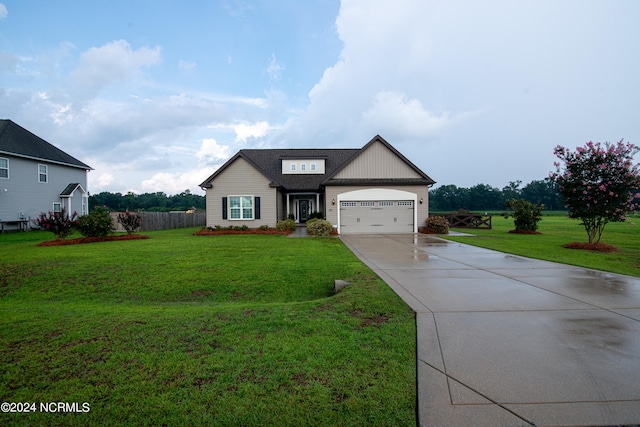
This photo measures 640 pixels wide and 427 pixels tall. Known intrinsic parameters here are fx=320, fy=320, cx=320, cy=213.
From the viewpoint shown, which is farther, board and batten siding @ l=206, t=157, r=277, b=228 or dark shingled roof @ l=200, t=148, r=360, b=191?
dark shingled roof @ l=200, t=148, r=360, b=191

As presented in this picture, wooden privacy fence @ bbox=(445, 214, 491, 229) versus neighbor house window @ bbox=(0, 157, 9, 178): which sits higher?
neighbor house window @ bbox=(0, 157, 9, 178)

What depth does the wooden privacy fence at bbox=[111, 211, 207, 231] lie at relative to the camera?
23.5m

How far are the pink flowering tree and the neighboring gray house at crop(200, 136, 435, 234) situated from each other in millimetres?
7630

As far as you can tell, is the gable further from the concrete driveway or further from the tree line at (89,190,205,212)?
the tree line at (89,190,205,212)

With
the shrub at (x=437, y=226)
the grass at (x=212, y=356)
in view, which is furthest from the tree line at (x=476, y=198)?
the grass at (x=212, y=356)

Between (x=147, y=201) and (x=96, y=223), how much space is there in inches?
2389

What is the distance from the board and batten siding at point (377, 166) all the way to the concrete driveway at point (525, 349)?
13773 millimetres

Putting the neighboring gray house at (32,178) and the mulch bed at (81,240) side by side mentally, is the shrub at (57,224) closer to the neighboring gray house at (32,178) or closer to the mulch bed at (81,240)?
the mulch bed at (81,240)

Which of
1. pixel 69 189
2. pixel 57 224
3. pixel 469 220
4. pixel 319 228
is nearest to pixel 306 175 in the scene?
pixel 319 228

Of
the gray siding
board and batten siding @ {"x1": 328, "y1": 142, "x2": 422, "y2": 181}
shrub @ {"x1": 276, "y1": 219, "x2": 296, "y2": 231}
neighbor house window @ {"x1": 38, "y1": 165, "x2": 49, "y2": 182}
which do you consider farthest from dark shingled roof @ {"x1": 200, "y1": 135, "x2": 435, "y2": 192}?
neighbor house window @ {"x1": 38, "y1": 165, "x2": 49, "y2": 182}

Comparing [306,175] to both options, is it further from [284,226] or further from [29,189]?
[29,189]

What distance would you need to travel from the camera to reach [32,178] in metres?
23.4

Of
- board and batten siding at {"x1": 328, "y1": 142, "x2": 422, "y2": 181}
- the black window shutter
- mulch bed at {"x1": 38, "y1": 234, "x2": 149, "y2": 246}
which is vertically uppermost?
board and batten siding at {"x1": 328, "y1": 142, "x2": 422, "y2": 181}

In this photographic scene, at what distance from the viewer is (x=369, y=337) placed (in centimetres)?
430
